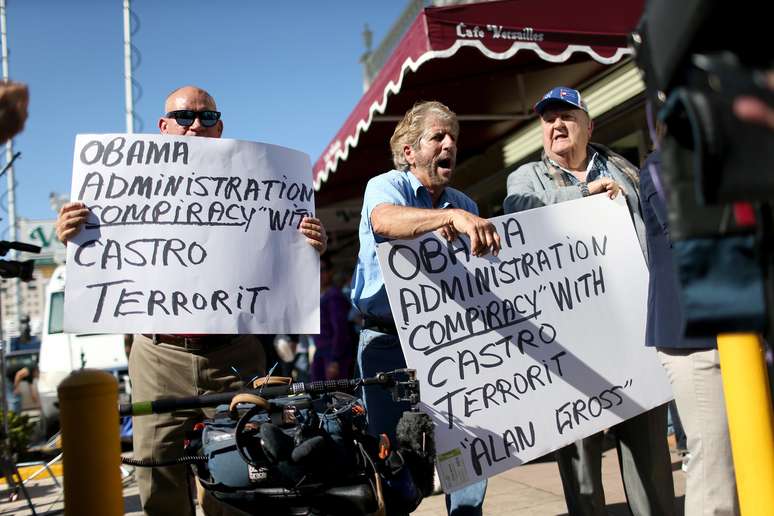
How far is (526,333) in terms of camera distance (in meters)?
3.30

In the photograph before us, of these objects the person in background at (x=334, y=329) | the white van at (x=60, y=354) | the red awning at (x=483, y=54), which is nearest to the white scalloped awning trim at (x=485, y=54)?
the red awning at (x=483, y=54)

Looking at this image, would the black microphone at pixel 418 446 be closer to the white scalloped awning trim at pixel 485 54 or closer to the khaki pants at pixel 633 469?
the khaki pants at pixel 633 469

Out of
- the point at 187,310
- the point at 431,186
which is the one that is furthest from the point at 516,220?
the point at 187,310

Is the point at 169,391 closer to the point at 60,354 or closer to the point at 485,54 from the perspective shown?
the point at 485,54

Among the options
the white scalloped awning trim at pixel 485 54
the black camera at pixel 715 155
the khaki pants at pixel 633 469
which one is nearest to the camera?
the black camera at pixel 715 155

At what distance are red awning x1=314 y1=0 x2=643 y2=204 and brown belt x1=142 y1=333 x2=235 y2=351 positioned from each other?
3.22m

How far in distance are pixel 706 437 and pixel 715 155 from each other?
74.8 inches

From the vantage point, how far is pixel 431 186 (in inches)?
133

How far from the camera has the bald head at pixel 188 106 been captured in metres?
3.34

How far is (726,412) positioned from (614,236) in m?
1.07

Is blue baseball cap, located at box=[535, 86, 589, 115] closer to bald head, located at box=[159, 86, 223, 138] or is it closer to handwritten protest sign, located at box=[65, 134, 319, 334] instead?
handwritten protest sign, located at box=[65, 134, 319, 334]

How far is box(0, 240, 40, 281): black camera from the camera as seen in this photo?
112 inches

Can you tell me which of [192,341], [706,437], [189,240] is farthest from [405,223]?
[706,437]

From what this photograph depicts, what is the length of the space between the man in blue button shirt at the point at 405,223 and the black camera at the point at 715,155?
5.25ft
